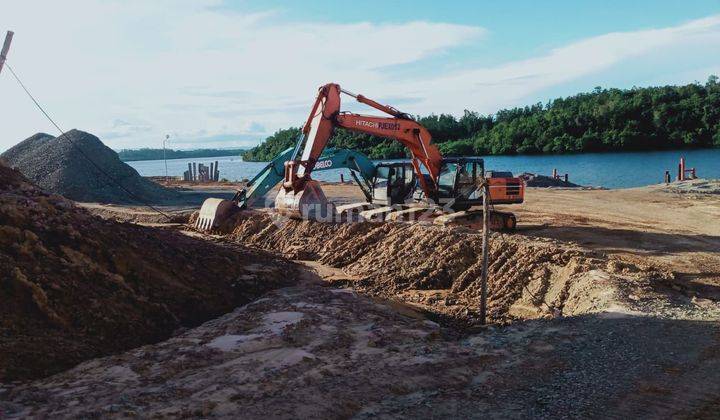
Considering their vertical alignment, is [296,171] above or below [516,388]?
above

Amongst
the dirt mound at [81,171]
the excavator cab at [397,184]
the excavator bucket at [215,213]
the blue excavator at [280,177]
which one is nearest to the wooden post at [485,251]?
the blue excavator at [280,177]

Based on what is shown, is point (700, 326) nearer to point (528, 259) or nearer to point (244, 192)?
point (528, 259)

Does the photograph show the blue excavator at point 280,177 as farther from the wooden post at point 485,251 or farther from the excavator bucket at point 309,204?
the wooden post at point 485,251

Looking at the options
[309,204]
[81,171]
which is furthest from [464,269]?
[81,171]

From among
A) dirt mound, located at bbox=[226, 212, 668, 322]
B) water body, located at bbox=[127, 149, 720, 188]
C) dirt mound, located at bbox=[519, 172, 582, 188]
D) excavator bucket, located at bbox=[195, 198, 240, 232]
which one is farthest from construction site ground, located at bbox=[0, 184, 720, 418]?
water body, located at bbox=[127, 149, 720, 188]

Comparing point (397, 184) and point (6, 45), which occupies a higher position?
point (6, 45)

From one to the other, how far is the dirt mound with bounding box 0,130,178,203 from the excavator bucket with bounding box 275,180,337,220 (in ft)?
46.7

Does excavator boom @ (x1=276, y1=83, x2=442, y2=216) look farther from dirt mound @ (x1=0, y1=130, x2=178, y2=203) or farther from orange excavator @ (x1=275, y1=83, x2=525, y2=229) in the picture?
dirt mound @ (x1=0, y1=130, x2=178, y2=203)

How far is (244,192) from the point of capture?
17406 mm

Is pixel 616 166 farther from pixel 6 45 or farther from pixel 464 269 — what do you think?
pixel 6 45

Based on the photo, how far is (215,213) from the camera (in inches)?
683

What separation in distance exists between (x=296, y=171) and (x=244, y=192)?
3000mm

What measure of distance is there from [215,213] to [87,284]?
916 cm

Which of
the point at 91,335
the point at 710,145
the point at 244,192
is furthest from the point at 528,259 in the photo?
the point at 710,145
